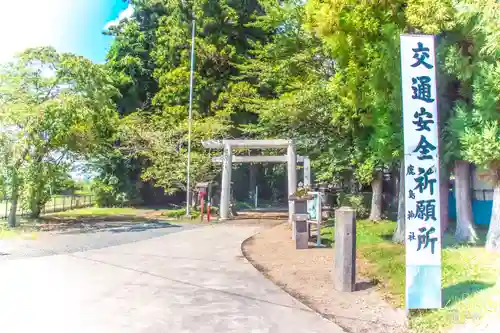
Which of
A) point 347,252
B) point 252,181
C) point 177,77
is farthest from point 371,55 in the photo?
point 252,181

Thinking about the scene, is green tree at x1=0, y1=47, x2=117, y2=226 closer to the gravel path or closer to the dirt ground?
the gravel path

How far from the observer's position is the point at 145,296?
18.1 ft

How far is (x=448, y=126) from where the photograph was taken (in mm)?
8414

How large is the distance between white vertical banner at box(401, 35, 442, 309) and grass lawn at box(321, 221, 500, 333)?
0.24 metres

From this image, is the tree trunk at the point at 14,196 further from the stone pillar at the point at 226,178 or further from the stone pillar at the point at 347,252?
the stone pillar at the point at 347,252

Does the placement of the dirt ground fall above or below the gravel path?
below

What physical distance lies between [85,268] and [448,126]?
759cm

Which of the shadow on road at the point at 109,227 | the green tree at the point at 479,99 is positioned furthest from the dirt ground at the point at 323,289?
the shadow on road at the point at 109,227

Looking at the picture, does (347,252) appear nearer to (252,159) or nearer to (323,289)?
(323,289)

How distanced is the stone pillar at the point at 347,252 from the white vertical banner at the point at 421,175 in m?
1.25

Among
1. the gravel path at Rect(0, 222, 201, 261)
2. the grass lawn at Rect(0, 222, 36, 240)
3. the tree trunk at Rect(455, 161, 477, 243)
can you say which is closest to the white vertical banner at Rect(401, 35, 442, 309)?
the tree trunk at Rect(455, 161, 477, 243)

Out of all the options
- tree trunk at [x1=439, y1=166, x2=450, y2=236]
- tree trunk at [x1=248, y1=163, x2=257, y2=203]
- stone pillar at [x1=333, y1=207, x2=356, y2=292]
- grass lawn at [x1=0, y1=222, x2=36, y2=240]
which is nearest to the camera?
stone pillar at [x1=333, y1=207, x2=356, y2=292]

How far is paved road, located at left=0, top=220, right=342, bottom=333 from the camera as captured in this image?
14.4 ft

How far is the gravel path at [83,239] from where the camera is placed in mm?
9070
